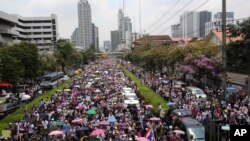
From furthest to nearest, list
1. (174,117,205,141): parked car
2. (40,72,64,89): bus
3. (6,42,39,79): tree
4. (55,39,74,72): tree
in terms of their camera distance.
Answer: (55,39,74,72): tree
(40,72,64,89): bus
(6,42,39,79): tree
(174,117,205,141): parked car

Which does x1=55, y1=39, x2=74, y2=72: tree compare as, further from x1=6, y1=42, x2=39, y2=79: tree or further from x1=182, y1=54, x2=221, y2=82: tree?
x1=182, y1=54, x2=221, y2=82: tree

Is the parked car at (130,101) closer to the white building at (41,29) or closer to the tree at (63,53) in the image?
the tree at (63,53)

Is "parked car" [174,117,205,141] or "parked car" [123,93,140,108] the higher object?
"parked car" [174,117,205,141]

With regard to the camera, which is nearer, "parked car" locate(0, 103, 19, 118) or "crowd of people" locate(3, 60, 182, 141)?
"crowd of people" locate(3, 60, 182, 141)

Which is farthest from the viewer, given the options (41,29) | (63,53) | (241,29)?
(41,29)

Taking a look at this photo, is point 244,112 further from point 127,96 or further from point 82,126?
point 127,96

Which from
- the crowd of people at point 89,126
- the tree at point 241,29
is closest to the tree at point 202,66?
the tree at point 241,29

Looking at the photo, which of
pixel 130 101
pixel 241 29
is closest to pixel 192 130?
pixel 130 101

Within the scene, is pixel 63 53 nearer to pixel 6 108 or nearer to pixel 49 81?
pixel 49 81

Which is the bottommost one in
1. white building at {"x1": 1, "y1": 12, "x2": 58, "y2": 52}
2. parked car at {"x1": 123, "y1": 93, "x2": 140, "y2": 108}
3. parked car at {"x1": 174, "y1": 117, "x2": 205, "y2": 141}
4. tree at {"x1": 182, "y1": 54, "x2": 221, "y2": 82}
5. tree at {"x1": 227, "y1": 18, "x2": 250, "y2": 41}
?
parked car at {"x1": 123, "y1": 93, "x2": 140, "y2": 108}

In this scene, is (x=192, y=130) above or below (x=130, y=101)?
above

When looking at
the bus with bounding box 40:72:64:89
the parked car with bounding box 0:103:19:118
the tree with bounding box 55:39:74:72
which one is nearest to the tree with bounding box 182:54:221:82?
the parked car with bounding box 0:103:19:118
